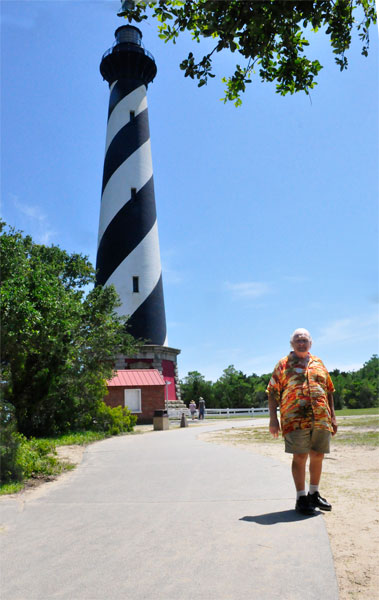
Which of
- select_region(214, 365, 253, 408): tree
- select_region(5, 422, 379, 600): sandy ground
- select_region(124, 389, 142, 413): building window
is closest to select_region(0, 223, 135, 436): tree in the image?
select_region(5, 422, 379, 600): sandy ground

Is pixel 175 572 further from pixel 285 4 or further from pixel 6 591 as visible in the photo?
pixel 285 4

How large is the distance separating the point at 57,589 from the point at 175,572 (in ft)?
2.43

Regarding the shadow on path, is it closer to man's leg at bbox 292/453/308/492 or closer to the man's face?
→ man's leg at bbox 292/453/308/492

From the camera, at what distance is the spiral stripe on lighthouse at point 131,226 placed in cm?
2864

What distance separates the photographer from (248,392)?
187 feet

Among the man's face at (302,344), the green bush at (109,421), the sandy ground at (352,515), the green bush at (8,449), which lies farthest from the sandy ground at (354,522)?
the green bush at (109,421)

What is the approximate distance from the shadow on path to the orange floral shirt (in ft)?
2.47

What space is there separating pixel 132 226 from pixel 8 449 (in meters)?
23.0

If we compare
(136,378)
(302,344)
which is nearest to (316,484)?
(302,344)

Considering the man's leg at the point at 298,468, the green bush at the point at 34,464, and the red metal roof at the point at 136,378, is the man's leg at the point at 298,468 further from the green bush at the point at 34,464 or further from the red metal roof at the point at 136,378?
the red metal roof at the point at 136,378

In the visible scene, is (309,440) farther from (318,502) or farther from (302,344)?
(302,344)

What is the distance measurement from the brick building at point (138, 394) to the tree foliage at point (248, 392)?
23.0m

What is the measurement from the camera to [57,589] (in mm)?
2844

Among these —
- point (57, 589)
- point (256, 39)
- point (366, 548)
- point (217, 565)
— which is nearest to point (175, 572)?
point (217, 565)
